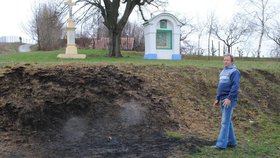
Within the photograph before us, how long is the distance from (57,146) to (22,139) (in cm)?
77

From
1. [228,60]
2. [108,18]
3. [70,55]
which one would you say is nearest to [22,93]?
[228,60]

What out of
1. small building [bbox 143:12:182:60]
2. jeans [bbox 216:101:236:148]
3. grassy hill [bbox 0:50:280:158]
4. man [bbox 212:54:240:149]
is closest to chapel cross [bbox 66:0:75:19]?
small building [bbox 143:12:182:60]

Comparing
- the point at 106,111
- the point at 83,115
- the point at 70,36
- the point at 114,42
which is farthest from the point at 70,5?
the point at 83,115

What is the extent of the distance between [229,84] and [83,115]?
11.4 ft

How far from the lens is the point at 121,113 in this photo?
948cm

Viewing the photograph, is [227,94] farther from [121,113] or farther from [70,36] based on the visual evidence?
[70,36]

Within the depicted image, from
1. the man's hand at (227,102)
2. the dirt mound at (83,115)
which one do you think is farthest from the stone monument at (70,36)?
the man's hand at (227,102)

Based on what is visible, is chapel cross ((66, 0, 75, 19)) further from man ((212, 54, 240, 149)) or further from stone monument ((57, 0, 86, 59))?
man ((212, 54, 240, 149))

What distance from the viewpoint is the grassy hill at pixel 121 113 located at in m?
7.90

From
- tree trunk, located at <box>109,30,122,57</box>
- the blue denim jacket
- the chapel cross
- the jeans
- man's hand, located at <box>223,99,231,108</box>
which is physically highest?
the chapel cross

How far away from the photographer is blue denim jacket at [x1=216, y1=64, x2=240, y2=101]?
7715 mm

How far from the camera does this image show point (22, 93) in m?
9.05

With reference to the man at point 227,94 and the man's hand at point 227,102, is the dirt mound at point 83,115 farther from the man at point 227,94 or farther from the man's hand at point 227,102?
the man's hand at point 227,102

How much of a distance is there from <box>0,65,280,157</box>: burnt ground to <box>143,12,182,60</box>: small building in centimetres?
1227
